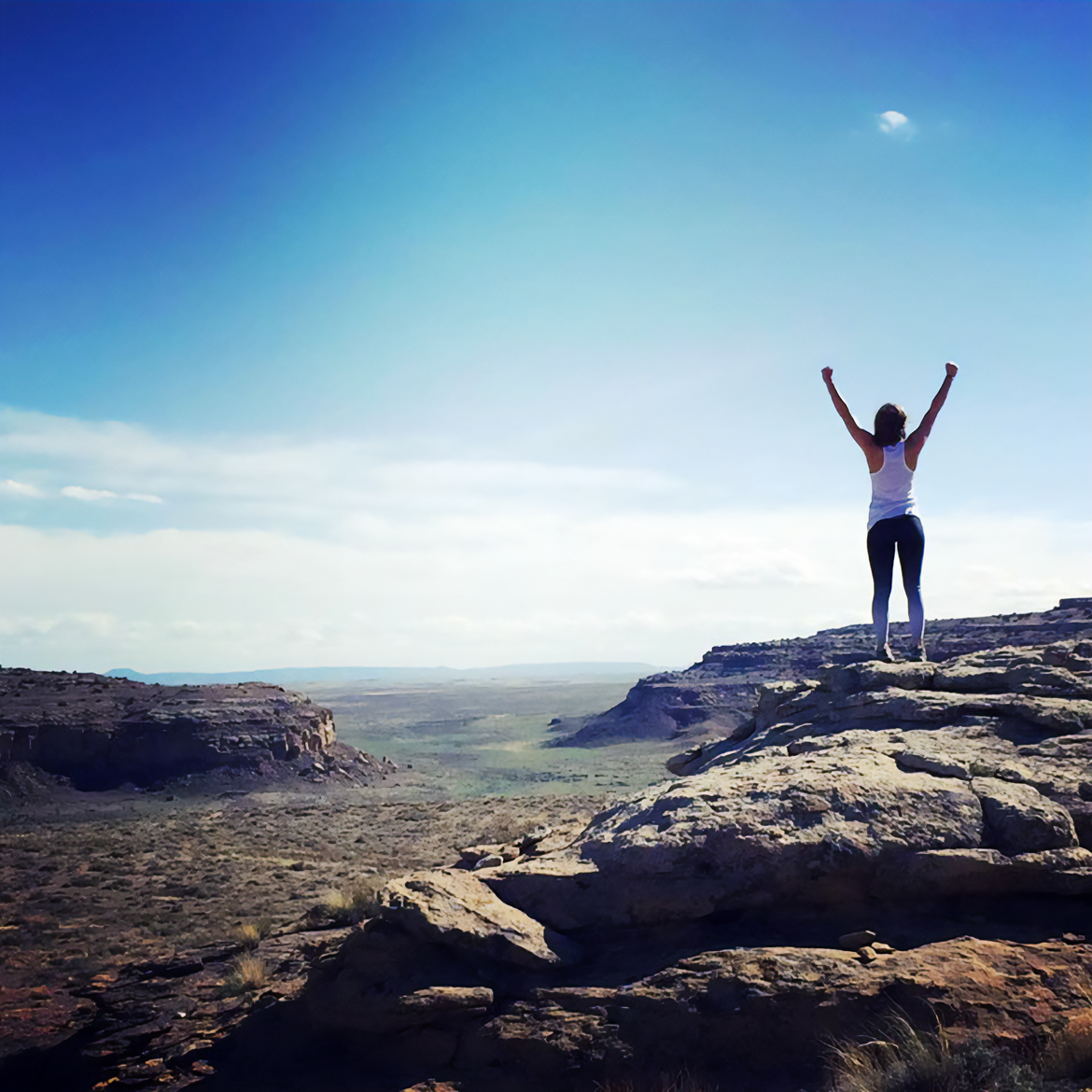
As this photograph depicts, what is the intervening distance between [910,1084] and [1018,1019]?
3.24 feet

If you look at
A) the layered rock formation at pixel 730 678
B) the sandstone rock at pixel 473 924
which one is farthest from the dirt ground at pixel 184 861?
the layered rock formation at pixel 730 678

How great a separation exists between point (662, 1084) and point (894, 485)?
5657 mm

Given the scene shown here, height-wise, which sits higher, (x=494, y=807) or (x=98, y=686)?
(x=98, y=686)

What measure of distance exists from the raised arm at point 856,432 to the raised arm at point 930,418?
0.28m

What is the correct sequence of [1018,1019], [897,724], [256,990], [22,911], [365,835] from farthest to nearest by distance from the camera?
1. [365,835]
2. [22,911]
3. [256,990]
4. [897,724]
5. [1018,1019]

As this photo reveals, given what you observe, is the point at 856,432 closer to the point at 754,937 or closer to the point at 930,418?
the point at 930,418

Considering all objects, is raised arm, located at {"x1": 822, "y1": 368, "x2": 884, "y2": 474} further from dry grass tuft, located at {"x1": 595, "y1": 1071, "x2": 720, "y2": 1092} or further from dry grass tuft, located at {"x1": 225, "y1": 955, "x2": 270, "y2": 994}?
dry grass tuft, located at {"x1": 225, "y1": 955, "x2": 270, "y2": 994}

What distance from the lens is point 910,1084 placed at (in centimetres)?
449

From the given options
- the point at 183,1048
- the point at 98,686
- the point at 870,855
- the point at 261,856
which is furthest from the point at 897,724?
the point at 98,686

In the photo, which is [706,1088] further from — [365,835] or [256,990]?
[365,835]

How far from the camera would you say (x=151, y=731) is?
41.6 metres

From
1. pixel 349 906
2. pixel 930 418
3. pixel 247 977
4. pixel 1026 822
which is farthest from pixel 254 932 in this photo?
pixel 930 418

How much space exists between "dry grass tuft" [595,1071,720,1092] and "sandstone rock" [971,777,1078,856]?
297 cm

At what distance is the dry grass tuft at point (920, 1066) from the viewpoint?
4328 millimetres
